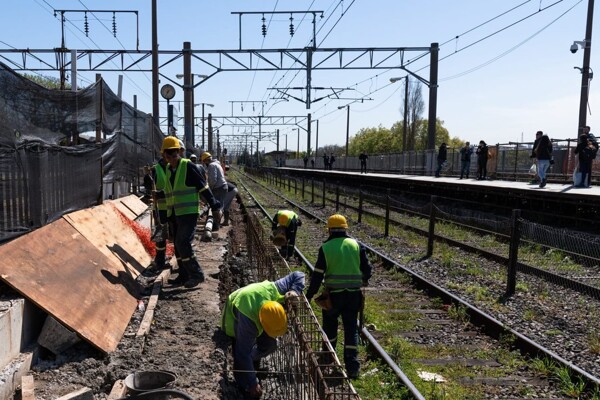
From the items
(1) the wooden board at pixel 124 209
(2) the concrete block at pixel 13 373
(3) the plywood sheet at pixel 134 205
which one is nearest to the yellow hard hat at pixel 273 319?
(2) the concrete block at pixel 13 373

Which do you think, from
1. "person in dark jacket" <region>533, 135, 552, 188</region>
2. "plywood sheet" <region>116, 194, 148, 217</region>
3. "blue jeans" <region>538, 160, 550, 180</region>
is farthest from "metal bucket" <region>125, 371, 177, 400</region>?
"blue jeans" <region>538, 160, 550, 180</region>

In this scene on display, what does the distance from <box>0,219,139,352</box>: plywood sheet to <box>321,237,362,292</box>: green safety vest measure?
81.8 inches

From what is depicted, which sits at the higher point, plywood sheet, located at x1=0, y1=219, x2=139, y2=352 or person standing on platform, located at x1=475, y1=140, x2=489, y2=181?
person standing on platform, located at x1=475, y1=140, x2=489, y2=181

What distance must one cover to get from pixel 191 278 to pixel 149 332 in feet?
5.98

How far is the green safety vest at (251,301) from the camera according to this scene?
15.1 feet

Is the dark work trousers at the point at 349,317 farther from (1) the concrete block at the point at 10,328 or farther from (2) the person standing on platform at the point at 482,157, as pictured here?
(2) the person standing on platform at the point at 482,157

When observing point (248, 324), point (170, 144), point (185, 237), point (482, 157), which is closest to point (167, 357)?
point (248, 324)

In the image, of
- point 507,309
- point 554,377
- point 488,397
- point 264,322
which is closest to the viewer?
point 264,322

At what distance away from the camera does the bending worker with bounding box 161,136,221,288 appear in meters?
7.00

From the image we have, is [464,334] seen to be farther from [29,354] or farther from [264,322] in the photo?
[29,354]

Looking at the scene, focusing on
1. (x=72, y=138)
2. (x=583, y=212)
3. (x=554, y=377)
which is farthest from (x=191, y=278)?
(x=583, y=212)

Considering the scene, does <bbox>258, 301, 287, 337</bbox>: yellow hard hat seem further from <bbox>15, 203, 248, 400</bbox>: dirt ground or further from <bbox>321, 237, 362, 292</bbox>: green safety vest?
<bbox>321, 237, 362, 292</bbox>: green safety vest

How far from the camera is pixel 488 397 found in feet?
17.2

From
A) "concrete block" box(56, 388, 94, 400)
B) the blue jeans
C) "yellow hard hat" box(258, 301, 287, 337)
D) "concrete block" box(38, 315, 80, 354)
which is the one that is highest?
the blue jeans
